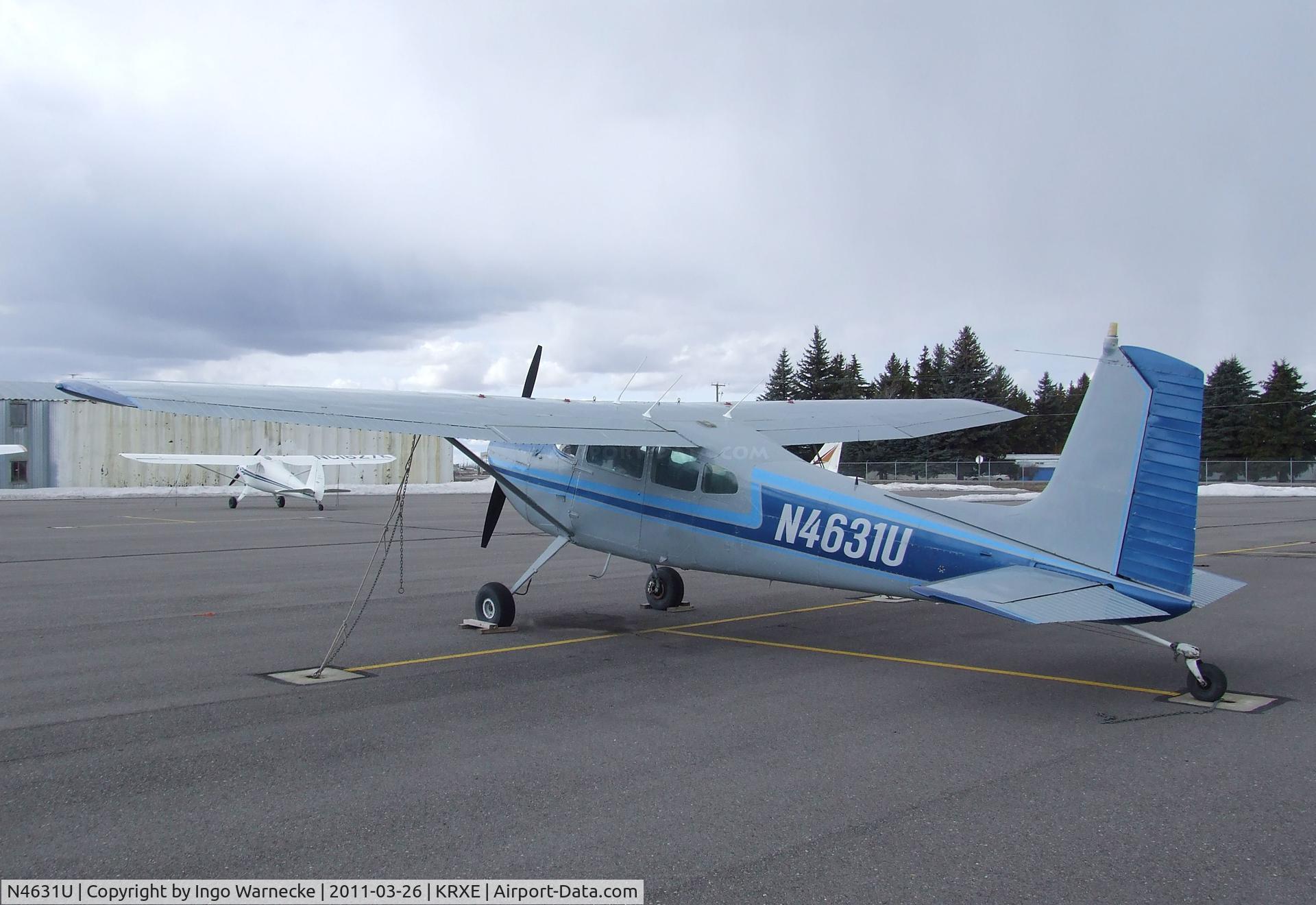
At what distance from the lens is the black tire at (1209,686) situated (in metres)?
6.89

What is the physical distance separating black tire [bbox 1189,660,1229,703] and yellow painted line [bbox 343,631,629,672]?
17.9 feet

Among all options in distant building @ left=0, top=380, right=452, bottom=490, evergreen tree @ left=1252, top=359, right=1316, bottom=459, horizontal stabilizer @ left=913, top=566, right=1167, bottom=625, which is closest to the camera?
horizontal stabilizer @ left=913, top=566, right=1167, bottom=625

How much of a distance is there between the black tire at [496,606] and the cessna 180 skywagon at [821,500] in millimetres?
21

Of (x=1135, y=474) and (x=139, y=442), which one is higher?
(x=139, y=442)

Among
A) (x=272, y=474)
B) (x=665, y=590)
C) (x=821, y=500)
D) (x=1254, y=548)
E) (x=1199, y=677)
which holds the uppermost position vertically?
(x=821, y=500)

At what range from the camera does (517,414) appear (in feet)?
30.4

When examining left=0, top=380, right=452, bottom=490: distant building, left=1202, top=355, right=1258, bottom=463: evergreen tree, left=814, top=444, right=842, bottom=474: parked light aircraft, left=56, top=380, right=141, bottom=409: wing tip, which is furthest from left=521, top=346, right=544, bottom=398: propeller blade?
left=1202, top=355, right=1258, bottom=463: evergreen tree

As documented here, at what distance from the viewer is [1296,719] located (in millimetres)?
6539

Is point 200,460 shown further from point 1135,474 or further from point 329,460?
point 1135,474

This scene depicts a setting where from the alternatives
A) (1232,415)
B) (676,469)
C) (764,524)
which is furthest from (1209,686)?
(1232,415)

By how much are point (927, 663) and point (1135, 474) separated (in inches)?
104

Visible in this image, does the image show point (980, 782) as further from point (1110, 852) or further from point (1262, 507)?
point (1262, 507)

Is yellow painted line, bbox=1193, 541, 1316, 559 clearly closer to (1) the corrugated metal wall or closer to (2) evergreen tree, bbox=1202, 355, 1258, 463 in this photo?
(1) the corrugated metal wall

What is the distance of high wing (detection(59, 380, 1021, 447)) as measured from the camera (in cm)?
764
